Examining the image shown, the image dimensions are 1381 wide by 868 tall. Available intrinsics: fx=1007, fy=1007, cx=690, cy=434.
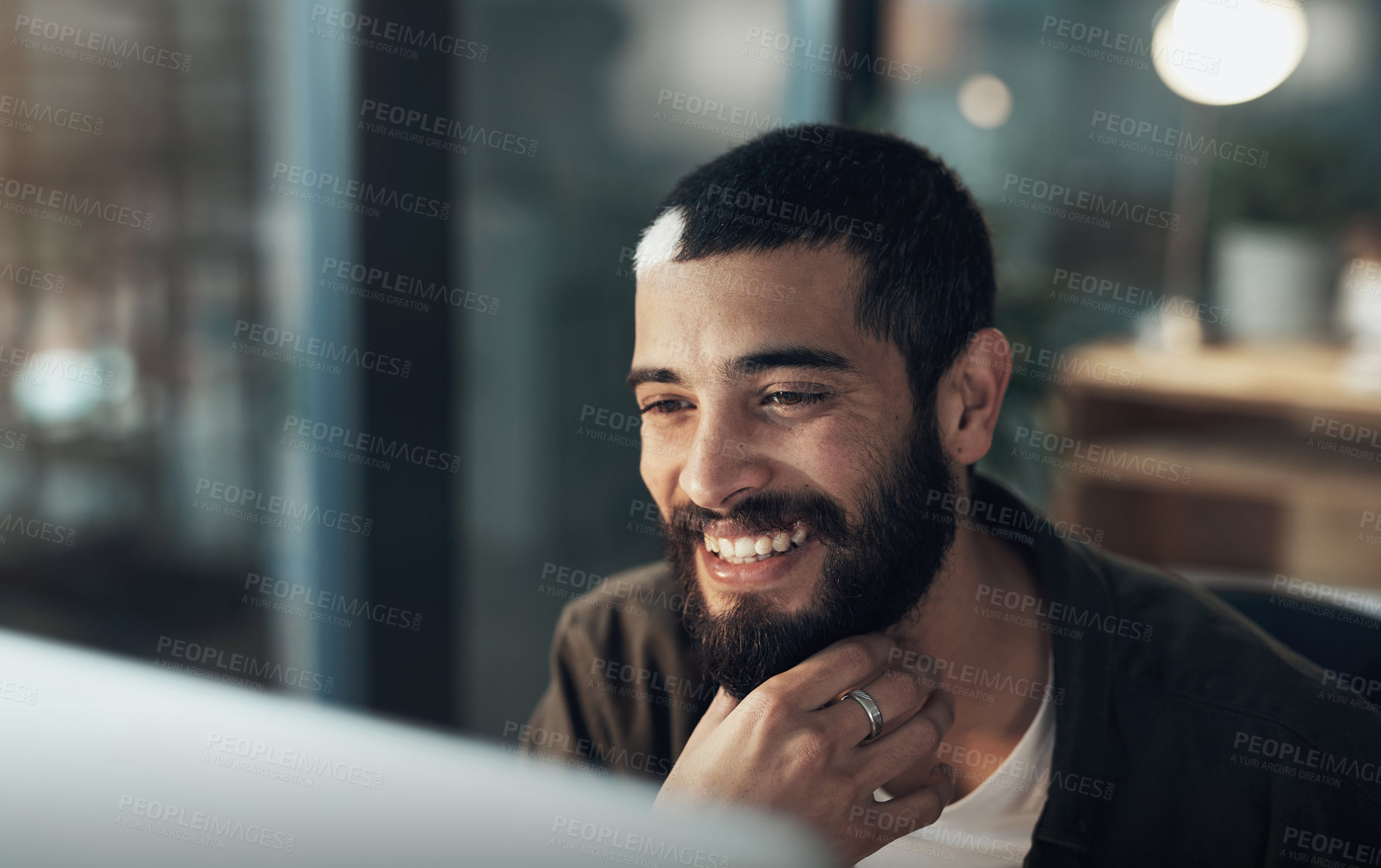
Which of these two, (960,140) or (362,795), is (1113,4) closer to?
(960,140)

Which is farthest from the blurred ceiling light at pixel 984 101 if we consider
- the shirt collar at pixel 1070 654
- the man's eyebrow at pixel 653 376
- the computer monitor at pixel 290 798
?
the computer monitor at pixel 290 798

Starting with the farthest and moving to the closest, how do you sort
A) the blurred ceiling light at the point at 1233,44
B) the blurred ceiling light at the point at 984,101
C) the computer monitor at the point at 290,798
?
the blurred ceiling light at the point at 984,101 < the blurred ceiling light at the point at 1233,44 < the computer monitor at the point at 290,798

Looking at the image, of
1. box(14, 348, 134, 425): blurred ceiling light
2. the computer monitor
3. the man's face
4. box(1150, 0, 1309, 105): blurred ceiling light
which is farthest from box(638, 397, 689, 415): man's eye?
box(1150, 0, 1309, 105): blurred ceiling light

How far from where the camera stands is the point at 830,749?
30.9 inches

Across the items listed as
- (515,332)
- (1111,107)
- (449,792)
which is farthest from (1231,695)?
(1111,107)

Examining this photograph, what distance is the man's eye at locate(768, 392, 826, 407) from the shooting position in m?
0.81

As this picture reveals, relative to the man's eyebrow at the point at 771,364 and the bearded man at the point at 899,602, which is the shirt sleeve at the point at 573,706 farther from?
the man's eyebrow at the point at 771,364

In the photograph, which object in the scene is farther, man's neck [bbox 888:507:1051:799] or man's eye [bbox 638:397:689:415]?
man's neck [bbox 888:507:1051:799]

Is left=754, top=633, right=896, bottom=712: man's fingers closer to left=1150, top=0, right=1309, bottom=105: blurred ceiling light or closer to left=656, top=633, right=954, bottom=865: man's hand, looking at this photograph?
left=656, top=633, right=954, bottom=865: man's hand

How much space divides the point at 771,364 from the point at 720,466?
0.30 ft

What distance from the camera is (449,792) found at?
1.00ft

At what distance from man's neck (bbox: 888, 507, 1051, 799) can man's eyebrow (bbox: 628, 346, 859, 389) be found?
26 cm

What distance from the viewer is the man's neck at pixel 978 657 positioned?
38.0 inches

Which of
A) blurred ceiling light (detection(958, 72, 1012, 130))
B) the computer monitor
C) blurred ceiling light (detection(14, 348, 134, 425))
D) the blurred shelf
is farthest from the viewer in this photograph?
blurred ceiling light (detection(958, 72, 1012, 130))
